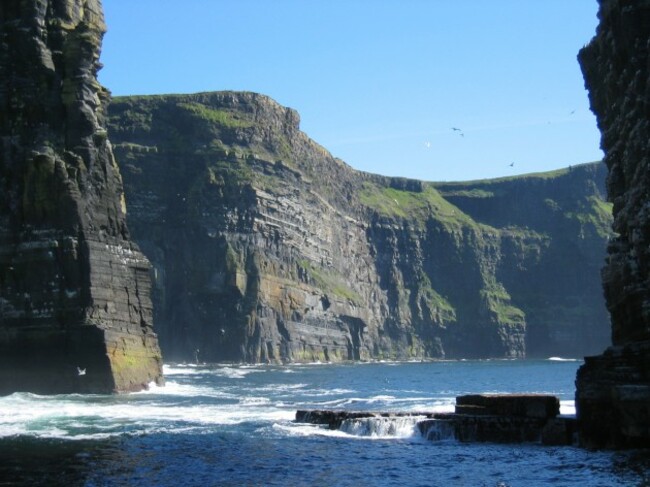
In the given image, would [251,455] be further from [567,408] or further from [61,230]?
[61,230]

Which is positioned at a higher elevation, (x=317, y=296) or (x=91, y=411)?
(x=317, y=296)

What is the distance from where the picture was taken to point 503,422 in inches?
1522

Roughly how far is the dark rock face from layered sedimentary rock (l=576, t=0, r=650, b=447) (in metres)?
36.2

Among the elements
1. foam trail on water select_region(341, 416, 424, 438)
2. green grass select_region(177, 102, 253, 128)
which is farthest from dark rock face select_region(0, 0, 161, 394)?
green grass select_region(177, 102, 253, 128)

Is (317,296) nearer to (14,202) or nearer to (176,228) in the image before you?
(176,228)

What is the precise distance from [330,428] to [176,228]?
130m

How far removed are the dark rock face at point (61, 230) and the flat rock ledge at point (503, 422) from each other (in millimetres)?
27572

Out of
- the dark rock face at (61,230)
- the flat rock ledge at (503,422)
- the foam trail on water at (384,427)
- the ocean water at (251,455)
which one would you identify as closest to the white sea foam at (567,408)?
the ocean water at (251,455)

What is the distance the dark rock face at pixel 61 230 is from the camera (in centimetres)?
6056

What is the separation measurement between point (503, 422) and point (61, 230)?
122 ft

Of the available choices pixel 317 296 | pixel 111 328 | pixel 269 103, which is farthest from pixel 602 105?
pixel 269 103

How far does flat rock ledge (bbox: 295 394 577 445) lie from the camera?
36969 mm

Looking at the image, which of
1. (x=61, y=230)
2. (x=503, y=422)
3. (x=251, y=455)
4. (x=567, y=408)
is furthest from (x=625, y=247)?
(x=61, y=230)

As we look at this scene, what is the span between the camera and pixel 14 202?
209 ft
